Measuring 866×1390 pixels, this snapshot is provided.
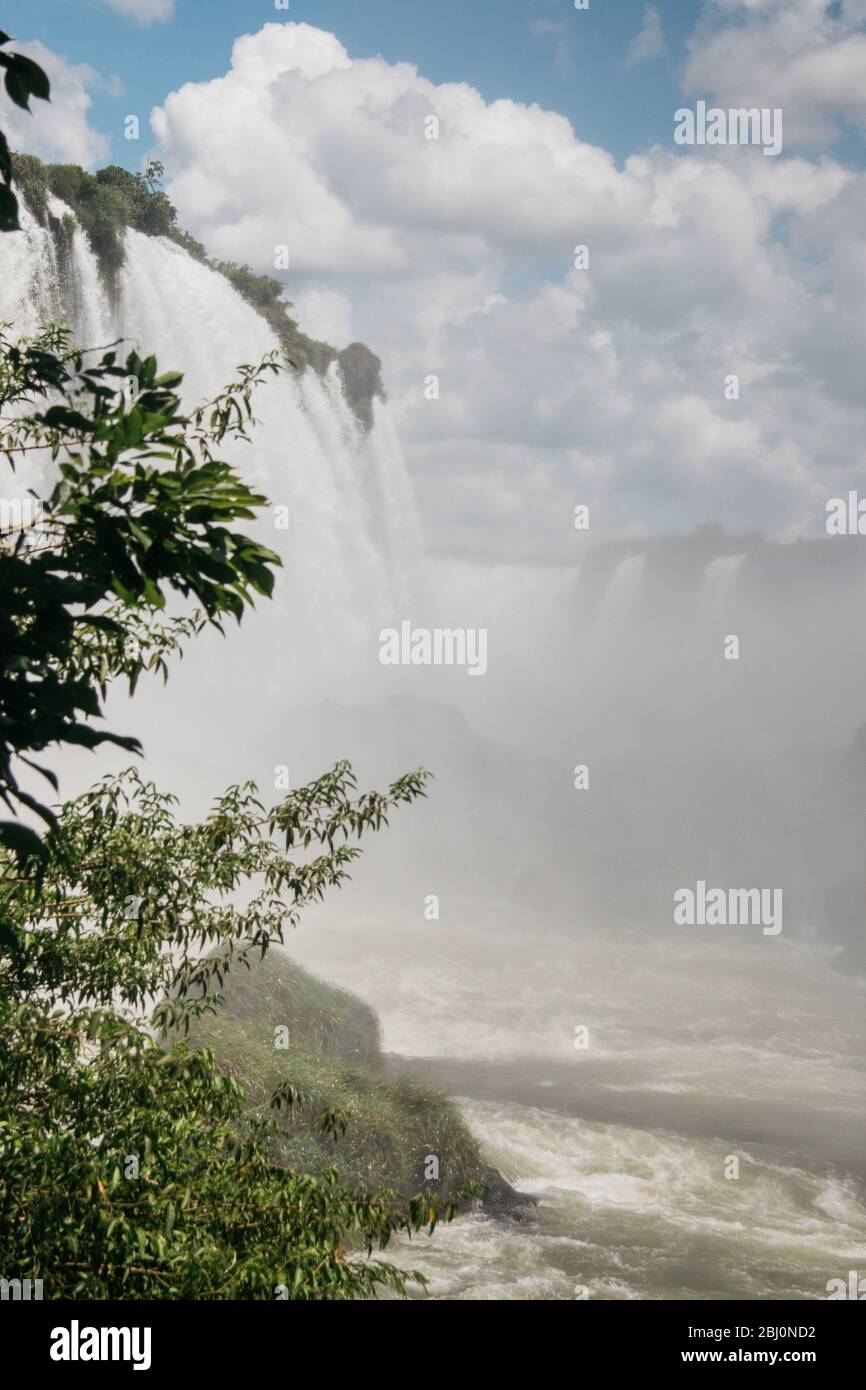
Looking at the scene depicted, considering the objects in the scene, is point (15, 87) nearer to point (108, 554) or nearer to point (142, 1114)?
point (108, 554)

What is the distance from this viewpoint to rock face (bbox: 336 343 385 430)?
130 ft

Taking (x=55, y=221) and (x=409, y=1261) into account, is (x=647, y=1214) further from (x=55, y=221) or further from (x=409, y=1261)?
(x=55, y=221)


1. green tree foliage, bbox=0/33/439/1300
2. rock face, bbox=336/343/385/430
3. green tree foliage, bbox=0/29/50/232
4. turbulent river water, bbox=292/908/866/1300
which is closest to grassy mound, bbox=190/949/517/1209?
turbulent river water, bbox=292/908/866/1300

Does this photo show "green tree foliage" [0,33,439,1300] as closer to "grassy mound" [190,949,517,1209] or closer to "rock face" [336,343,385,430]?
"grassy mound" [190,949,517,1209]

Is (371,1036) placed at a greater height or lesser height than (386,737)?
lesser

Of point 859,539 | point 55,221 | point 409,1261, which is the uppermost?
point 859,539

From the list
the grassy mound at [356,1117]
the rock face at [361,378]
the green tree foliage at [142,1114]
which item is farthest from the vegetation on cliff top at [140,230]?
the green tree foliage at [142,1114]

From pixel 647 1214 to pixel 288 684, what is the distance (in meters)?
29.9

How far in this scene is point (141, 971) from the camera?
17.5 feet

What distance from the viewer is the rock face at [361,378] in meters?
39.5

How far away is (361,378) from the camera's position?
40031 mm

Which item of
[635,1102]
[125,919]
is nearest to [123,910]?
[125,919]

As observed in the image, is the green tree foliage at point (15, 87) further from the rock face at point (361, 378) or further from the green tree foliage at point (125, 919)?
the rock face at point (361, 378)

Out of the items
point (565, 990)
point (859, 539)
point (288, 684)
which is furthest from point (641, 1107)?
point (859, 539)
